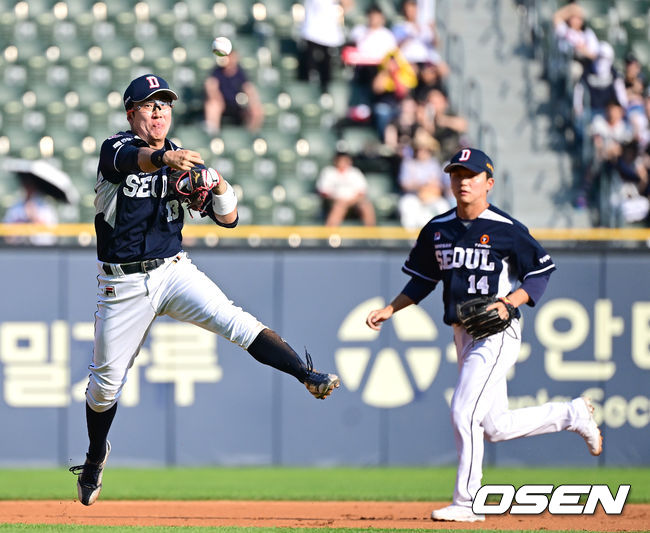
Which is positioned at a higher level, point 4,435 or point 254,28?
point 254,28

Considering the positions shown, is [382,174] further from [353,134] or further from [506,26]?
[506,26]

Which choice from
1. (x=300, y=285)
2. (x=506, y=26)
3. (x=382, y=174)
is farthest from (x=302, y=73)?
(x=300, y=285)

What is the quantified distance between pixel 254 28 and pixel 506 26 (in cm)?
307

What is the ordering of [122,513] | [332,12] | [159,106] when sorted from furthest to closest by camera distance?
[332,12]
[122,513]
[159,106]

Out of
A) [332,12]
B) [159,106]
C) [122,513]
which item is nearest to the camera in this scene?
[159,106]

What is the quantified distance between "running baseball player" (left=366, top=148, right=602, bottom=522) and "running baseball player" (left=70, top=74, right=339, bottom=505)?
2.79ft

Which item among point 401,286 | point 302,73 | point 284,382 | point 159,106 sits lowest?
point 284,382

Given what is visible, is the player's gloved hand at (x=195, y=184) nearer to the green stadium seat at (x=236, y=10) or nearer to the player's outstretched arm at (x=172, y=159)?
the player's outstretched arm at (x=172, y=159)

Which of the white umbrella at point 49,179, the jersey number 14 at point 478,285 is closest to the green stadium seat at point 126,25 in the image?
the white umbrella at point 49,179

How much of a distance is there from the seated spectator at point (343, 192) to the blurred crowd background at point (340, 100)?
0.02 metres

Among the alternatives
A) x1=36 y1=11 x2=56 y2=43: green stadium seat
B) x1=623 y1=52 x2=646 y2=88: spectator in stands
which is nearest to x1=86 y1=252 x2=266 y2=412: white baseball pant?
x1=36 y1=11 x2=56 y2=43: green stadium seat

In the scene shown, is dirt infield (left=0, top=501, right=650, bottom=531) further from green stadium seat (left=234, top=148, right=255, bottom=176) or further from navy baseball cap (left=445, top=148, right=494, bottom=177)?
green stadium seat (left=234, top=148, right=255, bottom=176)

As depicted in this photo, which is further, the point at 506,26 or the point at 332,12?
the point at 506,26

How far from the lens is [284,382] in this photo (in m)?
8.40
